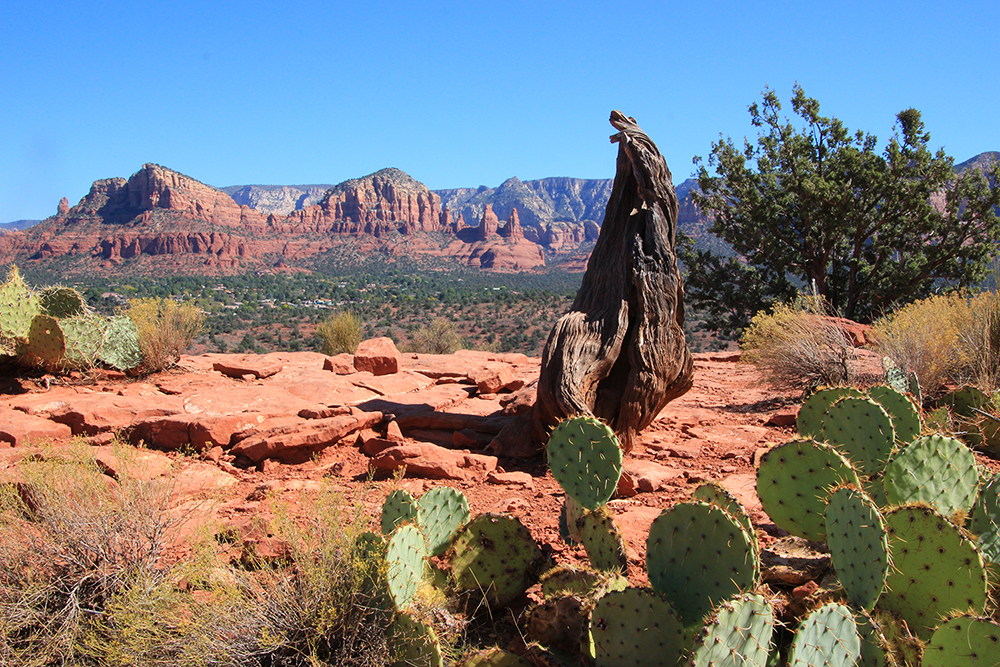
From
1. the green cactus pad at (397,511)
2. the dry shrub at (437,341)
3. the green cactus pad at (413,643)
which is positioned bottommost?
the dry shrub at (437,341)

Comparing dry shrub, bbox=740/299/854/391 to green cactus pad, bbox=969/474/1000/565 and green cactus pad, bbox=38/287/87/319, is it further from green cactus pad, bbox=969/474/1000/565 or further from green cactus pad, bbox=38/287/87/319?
green cactus pad, bbox=38/287/87/319

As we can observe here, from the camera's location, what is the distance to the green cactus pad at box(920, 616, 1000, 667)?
80.1 inches

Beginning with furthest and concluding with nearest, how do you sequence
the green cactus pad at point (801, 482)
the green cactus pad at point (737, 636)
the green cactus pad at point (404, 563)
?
the green cactus pad at point (801, 482)
the green cactus pad at point (404, 563)
the green cactus pad at point (737, 636)

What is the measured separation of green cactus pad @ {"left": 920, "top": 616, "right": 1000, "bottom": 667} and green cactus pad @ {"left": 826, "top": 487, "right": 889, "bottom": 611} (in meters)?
0.23

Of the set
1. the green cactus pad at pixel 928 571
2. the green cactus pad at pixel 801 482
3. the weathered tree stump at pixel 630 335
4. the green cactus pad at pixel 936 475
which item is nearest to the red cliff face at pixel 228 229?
the weathered tree stump at pixel 630 335

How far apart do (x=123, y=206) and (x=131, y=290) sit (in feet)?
189

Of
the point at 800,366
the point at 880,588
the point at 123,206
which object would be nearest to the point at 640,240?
the point at 800,366

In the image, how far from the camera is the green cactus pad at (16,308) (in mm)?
7504

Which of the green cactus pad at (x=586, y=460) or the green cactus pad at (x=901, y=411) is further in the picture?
the green cactus pad at (x=901, y=411)

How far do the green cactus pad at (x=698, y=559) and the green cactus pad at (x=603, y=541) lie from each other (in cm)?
43

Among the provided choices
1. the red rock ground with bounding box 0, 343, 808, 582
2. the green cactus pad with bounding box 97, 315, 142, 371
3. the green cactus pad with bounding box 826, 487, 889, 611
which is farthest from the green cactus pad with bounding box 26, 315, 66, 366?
the green cactus pad with bounding box 826, 487, 889, 611

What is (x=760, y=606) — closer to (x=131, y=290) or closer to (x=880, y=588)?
(x=880, y=588)

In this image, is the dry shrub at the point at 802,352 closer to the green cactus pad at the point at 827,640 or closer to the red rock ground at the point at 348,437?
the red rock ground at the point at 348,437

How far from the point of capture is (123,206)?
289ft
